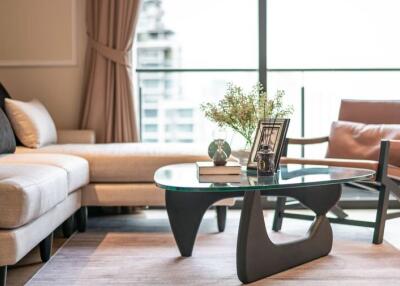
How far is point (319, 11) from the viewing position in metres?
4.04

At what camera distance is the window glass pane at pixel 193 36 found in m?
4.09

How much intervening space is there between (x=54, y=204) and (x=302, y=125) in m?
2.31

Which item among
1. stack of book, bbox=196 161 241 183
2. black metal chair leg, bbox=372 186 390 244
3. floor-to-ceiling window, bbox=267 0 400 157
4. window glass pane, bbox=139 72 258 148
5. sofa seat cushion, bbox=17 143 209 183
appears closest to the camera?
stack of book, bbox=196 161 241 183

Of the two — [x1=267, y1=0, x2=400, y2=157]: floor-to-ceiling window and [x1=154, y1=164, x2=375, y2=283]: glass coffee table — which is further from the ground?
[x1=267, y1=0, x2=400, y2=157]: floor-to-ceiling window

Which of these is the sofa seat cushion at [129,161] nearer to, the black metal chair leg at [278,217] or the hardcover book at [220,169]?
the black metal chair leg at [278,217]

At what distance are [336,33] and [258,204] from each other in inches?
92.5

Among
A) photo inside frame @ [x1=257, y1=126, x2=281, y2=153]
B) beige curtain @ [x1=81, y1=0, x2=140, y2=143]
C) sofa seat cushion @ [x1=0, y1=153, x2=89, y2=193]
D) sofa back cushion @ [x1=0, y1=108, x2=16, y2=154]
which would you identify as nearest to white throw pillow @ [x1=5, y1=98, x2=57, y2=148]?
sofa back cushion @ [x1=0, y1=108, x2=16, y2=154]

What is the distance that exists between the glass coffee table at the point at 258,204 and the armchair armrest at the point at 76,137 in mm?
1213

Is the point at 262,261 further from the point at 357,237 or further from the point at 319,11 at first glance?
the point at 319,11

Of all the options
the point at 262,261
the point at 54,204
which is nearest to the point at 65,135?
the point at 54,204

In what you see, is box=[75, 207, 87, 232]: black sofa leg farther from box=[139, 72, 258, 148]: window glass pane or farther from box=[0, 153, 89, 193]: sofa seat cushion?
box=[139, 72, 258, 148]: window glass pane

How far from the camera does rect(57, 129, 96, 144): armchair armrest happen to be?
3.68 meters

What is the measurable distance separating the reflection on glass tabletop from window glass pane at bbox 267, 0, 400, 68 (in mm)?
1662

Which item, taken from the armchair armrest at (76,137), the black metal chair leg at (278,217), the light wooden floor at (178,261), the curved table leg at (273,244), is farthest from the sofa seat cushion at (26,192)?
the black metal chair leg at (278,217)
